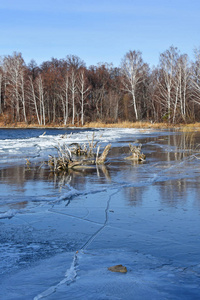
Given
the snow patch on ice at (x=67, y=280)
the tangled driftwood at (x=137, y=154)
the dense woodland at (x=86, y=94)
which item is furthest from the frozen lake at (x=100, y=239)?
the dense woodland at (x=86, y=94)

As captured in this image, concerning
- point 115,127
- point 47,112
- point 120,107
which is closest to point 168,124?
point 115,127

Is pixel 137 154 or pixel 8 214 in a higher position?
pixel 137 154

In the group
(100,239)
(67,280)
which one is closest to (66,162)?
(100,239)

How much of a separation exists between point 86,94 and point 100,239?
58.7 metres

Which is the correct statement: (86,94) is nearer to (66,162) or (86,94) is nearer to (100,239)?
(66,162)

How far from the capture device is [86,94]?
6244cm

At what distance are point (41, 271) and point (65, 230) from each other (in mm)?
1367

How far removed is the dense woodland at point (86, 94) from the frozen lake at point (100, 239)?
4269cm

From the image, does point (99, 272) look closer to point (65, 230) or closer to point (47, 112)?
point (65, 230)

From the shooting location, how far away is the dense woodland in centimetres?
5412

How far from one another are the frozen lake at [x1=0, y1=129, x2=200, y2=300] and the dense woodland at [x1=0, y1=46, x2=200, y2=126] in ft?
140

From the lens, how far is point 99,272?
3.73 metres

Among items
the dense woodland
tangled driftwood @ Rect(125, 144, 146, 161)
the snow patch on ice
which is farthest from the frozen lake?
the dense woodland

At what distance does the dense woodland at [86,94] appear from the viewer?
54125 millimetres
